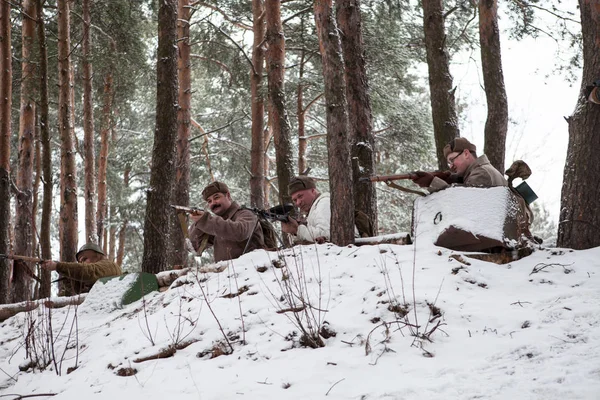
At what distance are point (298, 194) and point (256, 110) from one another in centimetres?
564

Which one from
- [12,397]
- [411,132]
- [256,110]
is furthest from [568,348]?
[411,132]

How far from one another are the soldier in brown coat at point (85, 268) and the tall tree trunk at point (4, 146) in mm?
1096

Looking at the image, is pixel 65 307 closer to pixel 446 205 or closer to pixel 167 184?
pixel 167 184

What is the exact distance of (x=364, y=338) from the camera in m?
3.41

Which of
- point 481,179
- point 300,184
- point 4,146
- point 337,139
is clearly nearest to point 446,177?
point 481,179

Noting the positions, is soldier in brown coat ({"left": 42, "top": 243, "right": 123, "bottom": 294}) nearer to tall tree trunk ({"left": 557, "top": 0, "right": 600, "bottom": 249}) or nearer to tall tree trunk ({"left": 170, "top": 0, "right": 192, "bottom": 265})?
tall tree trunk ({"left": 170, "top": 0, "right": 192, "bottom": 265})

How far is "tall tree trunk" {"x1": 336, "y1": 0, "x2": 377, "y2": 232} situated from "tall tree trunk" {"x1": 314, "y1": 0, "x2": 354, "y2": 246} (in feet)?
4.24

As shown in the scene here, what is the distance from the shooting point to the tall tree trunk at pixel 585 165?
488 cm

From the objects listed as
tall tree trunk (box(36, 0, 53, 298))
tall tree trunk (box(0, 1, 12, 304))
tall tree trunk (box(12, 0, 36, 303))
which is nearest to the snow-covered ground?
tall tree trunk (box(0, 1, 12, 304))

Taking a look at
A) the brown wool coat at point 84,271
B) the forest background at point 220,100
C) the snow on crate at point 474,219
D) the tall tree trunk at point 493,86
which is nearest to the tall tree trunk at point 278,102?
the forest background at point 220,100

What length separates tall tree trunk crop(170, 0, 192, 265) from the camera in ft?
33.2

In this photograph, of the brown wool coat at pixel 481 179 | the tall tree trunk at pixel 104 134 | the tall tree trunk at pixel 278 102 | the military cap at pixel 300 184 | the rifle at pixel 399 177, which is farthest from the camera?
the tall tree trunk at pixel 104 134

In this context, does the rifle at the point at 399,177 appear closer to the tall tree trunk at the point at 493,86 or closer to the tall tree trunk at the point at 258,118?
the tall tree trunk at the point at 493,86

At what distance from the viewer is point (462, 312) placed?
3.57 m
